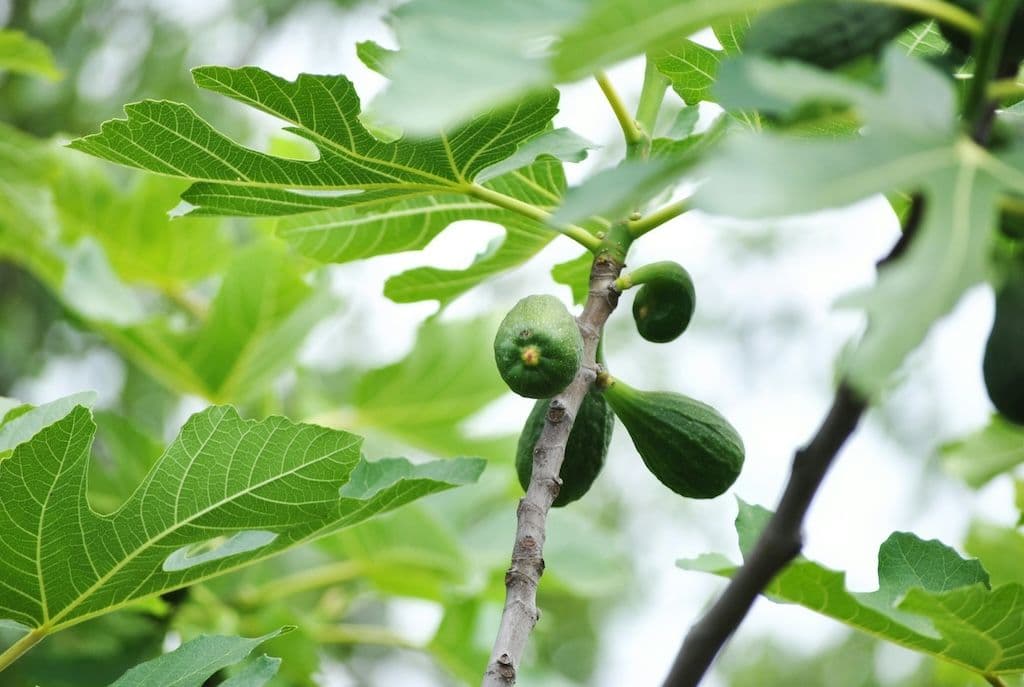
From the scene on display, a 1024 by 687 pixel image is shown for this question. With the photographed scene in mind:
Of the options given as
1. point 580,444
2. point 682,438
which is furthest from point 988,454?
point 580,444

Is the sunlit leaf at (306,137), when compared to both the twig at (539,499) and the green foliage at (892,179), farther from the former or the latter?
the green foliage at (892,179)

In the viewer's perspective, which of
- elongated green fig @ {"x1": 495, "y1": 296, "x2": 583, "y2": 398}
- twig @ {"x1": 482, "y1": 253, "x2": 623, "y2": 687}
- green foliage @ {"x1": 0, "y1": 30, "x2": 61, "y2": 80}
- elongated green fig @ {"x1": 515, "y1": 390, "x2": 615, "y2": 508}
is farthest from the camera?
green foliage @ {"x1": 0, "y1": 30, "x2": 61, "y2": 80}

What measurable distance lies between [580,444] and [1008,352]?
1.82 feet

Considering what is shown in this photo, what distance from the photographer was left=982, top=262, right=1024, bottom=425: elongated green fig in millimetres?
852

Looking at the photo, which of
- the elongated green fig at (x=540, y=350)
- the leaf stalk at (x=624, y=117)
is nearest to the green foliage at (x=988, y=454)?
the leaf stalk at (x=624, y=117)

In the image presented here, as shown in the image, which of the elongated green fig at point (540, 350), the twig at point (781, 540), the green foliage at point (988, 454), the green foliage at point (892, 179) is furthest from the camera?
the green foliage at point (988, 454)

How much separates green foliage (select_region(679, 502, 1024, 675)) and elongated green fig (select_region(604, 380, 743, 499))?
17cm

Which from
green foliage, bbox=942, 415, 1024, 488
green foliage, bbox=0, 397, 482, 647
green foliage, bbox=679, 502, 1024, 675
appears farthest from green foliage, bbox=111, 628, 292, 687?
green foliage, bbox=942, 415, 1024, 488

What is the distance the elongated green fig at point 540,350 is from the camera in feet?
3.89

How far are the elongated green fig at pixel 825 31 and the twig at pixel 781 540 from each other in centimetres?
13

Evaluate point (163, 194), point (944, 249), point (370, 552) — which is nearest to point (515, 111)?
point (944, 249)

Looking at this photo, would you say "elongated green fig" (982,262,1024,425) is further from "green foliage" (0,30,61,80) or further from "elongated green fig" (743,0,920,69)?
"green foliage" (0,30,61,80)

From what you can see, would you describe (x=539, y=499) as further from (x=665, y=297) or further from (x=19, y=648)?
(x=19, y=648)

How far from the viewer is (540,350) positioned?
1.19 metres
